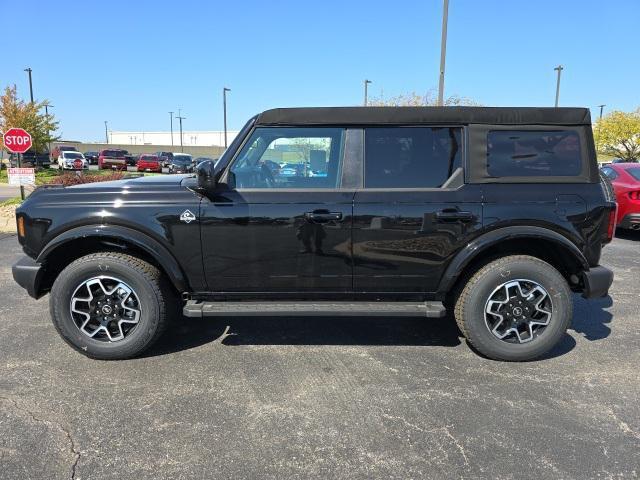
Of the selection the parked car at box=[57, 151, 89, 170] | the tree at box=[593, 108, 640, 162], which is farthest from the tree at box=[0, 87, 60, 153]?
the tree at box=[593, 108, 640, 162]

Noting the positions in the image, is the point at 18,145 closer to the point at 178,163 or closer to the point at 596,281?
the point at 596,281

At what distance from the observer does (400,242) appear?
356cm

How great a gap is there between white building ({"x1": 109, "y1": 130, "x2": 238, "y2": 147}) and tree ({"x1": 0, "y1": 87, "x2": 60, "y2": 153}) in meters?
68.6

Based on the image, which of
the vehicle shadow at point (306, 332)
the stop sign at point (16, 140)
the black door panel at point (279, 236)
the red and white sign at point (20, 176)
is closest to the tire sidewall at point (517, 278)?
the vehicle shadow at point (306, 332)

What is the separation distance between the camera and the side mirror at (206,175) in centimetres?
336

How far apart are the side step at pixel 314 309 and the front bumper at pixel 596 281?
112 centimetres

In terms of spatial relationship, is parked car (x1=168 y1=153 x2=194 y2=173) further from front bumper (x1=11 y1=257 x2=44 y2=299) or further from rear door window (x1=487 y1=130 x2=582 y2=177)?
rear door window (x1=487 y1=130 x2=582 y2=177)

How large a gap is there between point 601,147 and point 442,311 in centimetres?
4781

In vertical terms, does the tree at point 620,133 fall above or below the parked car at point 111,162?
above

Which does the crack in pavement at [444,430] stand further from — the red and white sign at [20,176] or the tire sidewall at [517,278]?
the red and white sign at [20,176]

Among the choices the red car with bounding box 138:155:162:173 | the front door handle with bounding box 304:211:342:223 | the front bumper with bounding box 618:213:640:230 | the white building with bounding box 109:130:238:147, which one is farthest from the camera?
the white building with bounding box 109:130:238:147

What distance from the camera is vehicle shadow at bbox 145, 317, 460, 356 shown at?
4066 millimetres

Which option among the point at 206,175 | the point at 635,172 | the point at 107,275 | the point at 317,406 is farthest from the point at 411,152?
the point at 635,172

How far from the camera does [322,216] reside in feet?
11.5
